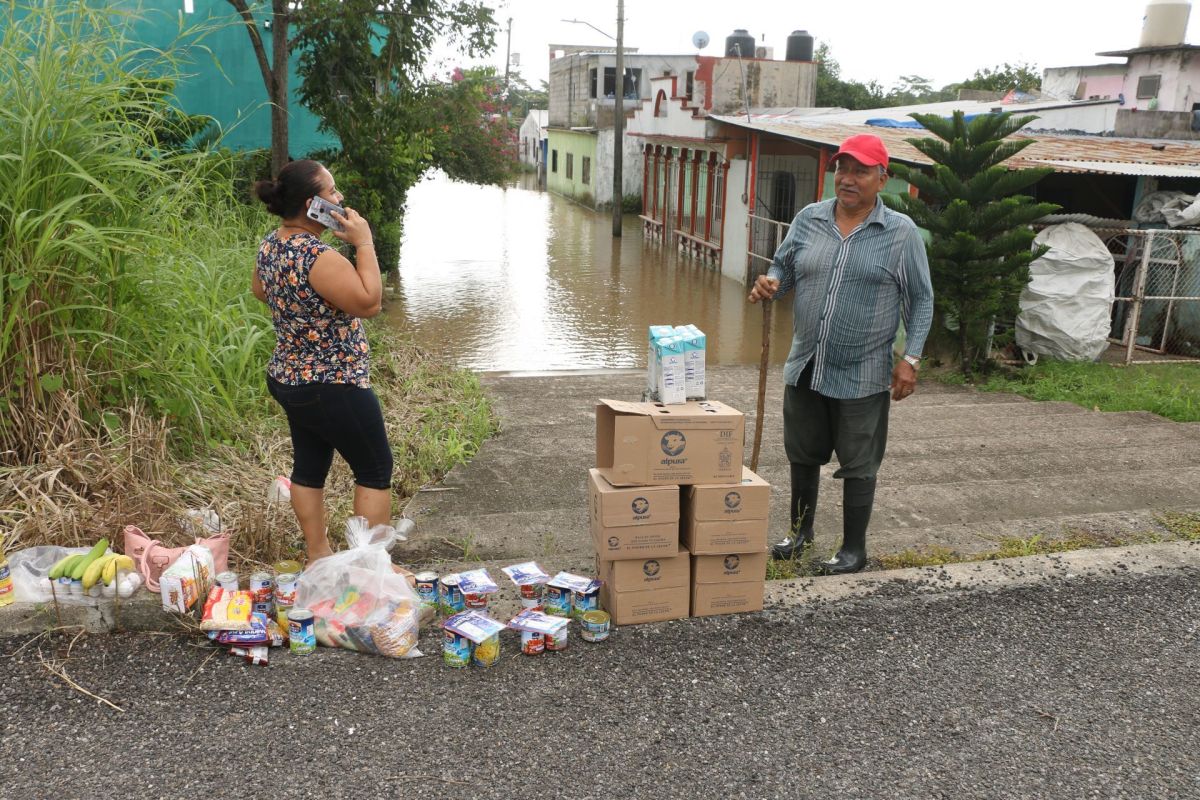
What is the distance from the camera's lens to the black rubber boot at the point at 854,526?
407 cm

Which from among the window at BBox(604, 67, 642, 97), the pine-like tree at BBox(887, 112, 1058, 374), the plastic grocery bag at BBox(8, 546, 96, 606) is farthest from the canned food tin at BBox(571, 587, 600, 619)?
the window at BBox(604, 67, 642, 97)

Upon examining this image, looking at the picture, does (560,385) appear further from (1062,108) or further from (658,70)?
(658,70)

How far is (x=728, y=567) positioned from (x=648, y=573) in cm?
30

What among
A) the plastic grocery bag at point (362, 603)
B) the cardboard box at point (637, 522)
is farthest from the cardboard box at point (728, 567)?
the plastic grocery bag at point (362, 603)

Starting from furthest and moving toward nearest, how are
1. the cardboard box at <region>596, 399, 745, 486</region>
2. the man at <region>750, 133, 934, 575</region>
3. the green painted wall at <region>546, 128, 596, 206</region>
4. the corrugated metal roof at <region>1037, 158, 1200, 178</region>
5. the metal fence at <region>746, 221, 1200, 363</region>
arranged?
the green painted wall at <region>546, 128, 596, 206</region>, the metal fence at <region>746, 221, 1200, 363</region>, the corrugated metal roof at <region>1037, 158, 1200, 178</region>, the man at <region>750, 133, 934, 575</region>, the cardboard box at <region>596, 399, 745, 486</region>

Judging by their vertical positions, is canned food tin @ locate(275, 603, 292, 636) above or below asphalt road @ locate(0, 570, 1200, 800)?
above

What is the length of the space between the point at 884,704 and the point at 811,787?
1.69ft

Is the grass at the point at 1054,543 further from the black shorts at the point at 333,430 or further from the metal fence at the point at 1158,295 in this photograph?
the metal fence at the point at 1158,295

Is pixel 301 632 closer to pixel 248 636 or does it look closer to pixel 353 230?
pixel 248 636

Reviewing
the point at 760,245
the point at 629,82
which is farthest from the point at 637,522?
the point at 629,82

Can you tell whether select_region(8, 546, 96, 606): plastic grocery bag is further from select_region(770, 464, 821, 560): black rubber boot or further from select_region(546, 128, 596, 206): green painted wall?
select_region(546, 128, 596, 206): green painted wall

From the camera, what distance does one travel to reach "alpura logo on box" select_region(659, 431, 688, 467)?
3.58m

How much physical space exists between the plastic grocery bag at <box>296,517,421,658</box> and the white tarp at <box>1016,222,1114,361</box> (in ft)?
25.9

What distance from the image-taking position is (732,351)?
41.9ft
